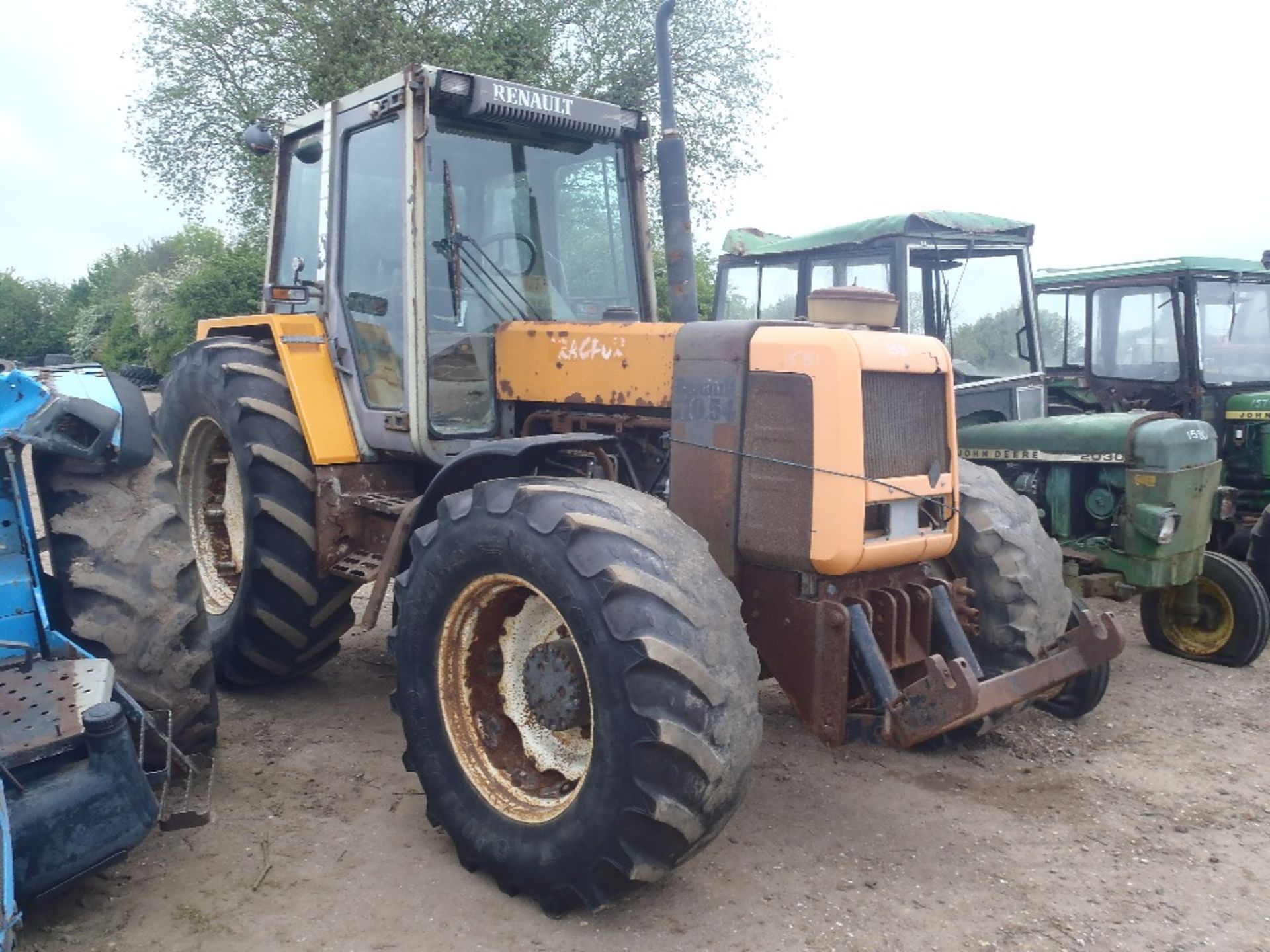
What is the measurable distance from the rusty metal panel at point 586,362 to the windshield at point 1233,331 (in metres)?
5.92

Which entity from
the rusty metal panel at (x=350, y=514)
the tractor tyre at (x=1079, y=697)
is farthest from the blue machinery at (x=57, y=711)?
the tractor tyre at (x=1079, y=697)

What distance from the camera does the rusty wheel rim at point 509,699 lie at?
317 cm

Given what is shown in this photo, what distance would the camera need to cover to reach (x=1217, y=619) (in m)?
6.44

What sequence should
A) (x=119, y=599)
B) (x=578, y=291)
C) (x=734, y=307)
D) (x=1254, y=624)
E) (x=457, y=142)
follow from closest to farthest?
1. (x=119, y=599)
2. (x=457, y=142)
3. (x=578, y=291)
4. (x=1254, y=624)
5. (x=734, y=307)

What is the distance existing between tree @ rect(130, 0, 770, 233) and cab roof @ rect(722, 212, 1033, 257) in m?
8.98

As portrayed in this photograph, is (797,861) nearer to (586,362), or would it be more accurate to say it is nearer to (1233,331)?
(586,362)

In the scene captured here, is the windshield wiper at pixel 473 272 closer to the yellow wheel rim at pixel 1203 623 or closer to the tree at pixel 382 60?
the yellow wheel rim at pixel 1203 623

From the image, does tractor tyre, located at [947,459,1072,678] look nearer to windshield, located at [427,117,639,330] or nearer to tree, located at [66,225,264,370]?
windshield, located at [427,117,639,330]

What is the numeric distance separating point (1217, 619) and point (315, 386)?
540 centimetres

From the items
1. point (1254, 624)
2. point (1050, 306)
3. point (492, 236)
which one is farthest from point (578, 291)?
point (1050, 306)

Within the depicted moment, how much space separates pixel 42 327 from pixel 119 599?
36.6 meters

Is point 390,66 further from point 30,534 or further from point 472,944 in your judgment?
point 472,944

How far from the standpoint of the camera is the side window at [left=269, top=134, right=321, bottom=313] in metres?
5.02

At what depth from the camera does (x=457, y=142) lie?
14.1 feet
